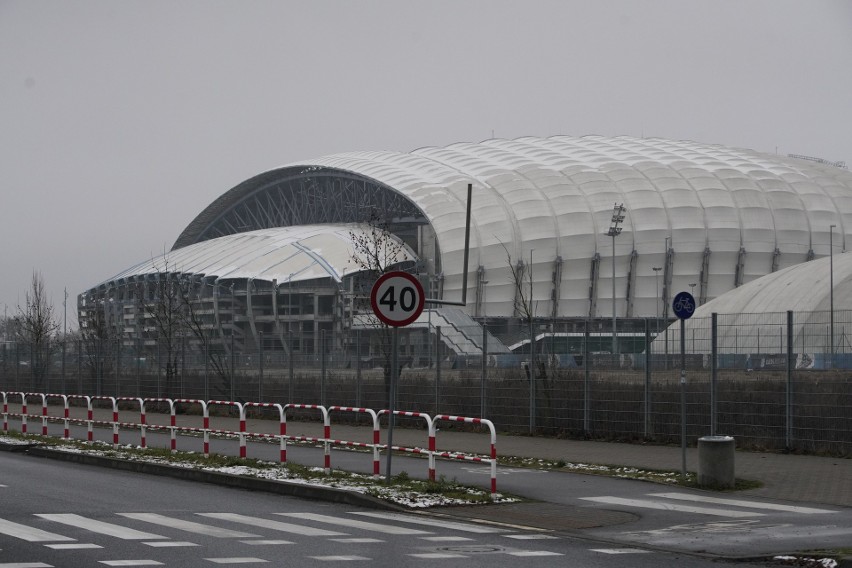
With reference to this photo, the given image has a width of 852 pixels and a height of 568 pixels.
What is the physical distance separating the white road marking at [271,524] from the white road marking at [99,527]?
1373 mm

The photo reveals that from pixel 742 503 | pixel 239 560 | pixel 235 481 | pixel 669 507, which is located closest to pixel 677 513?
pixel 669 507

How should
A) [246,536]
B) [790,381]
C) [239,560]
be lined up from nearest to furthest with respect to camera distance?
[239,560]
[246,536]
[790,381]

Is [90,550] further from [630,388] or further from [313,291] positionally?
[313,291]

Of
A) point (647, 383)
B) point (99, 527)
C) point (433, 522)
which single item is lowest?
point (433, 522)

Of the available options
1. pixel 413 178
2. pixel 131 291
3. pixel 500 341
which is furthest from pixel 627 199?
pixel 500 341

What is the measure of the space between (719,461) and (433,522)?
486 cm

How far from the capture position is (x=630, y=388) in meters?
24.6

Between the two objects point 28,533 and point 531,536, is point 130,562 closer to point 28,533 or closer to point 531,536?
point 28,533

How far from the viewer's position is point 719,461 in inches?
651

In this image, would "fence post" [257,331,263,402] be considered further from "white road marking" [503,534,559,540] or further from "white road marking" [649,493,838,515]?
"white road marking" [503,534,559,540]

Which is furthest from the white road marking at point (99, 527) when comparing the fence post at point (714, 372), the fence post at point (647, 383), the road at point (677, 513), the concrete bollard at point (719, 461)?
the fence post at point (647, 383)

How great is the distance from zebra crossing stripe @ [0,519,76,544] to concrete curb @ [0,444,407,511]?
4446 mm

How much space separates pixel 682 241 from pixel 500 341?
165 feet

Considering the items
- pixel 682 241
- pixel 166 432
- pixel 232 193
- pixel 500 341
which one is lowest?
pixel 166 432
